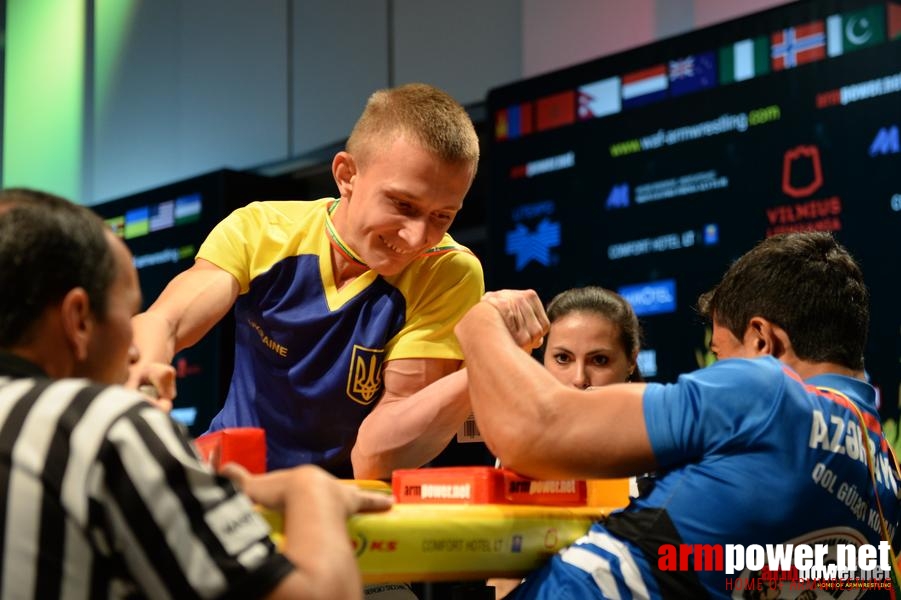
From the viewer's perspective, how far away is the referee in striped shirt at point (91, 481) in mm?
995

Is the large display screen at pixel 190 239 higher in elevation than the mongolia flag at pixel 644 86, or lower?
lower

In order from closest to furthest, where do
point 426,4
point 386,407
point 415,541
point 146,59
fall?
point 415,541 < point 386,407 < point 426,4 < point 146,59

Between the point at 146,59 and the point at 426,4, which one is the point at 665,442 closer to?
the point at 426,4

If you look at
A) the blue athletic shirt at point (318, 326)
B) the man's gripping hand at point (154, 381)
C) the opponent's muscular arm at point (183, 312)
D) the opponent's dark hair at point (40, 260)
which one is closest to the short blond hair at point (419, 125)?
the blue athletic shirt at point (318, 326)

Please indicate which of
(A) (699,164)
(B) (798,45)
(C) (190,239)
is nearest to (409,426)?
(A) (699,164)

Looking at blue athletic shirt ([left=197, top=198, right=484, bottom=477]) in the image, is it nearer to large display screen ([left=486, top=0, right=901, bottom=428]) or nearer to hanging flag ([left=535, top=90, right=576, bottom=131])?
large display screen ([left=486, top=0, right=901, bottom=428])

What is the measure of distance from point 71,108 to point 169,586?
297 inches

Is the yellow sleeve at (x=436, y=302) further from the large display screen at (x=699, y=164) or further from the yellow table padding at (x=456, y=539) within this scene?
the large display screen at (x=699, y=164)

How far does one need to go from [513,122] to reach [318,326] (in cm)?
274

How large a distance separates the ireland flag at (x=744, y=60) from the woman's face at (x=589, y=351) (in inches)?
52.5

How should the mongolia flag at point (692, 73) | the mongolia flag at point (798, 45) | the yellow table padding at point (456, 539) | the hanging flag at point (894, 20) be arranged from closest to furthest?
1. the yellow table padding at point (456, 539)
2. the hanging flag at point (894, 20)
3. the mongolia flag at point (798, 45)
4. the mongolia flag at point (692, 73)

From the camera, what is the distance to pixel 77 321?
44.4 inches

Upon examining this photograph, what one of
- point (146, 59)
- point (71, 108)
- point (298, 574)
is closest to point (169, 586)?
point (298, 574)

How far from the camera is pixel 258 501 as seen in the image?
1.26m
